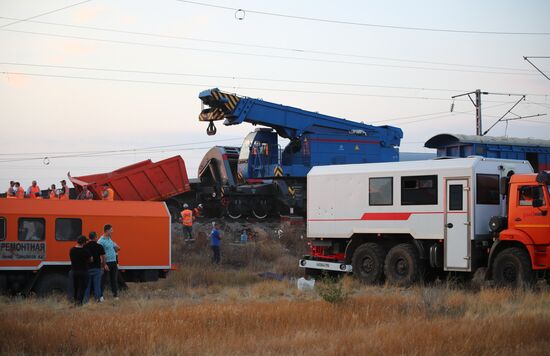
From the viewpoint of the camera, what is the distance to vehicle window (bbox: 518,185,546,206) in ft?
51.4

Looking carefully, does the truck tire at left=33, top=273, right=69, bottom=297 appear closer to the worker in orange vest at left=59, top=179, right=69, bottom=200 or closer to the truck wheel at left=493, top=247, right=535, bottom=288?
the worker in orange vest at left=59, top=179, right=69, bottom=200

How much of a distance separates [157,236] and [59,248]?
2.39 meters

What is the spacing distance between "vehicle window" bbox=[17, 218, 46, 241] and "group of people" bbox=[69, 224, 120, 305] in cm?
182

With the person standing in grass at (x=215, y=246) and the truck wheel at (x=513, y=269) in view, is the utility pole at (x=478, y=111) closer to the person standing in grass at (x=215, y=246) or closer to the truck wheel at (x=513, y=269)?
the person standing in grass at (x=215, y=246)

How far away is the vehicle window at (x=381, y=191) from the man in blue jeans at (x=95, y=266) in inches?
263

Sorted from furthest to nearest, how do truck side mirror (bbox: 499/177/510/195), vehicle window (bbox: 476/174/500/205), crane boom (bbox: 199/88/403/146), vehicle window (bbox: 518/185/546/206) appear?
crane boom (bbox: 199/88/403/146)
vehicle window (bbox: 476/174/500/205)
truck side mirror (bbox: 499/177/510/195)
vehicle window (bbox: 518/185/546/206)

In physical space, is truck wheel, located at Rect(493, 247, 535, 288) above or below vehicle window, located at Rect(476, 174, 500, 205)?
below

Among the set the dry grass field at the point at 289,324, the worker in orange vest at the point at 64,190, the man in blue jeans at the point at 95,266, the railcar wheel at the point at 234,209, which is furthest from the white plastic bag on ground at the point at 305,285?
the railcar wheel at the point at 234,209

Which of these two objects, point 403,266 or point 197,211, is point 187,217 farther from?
point 403,266

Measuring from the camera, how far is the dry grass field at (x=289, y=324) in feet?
33.6

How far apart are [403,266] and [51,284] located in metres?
8.11

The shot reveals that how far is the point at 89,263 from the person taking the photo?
48.9 ft

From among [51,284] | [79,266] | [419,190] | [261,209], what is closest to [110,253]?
[79,266]

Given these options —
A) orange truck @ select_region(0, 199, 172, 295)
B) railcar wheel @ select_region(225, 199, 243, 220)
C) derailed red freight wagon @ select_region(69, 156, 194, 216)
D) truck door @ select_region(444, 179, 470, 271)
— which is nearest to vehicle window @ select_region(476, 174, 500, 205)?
truck door @ select_region(444, 179, 470, 271)
